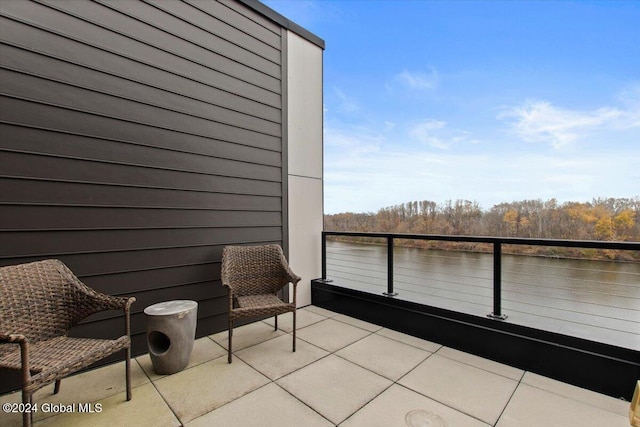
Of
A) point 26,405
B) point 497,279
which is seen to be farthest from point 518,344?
point 26,405

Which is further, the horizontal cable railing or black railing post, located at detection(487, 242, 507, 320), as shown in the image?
black railing post, located at detection(487, 242, 507, 320)

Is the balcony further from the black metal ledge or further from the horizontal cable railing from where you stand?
the horizontal cable railing

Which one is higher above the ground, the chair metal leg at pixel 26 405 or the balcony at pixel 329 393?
the chair metal leg at pixel 26 405

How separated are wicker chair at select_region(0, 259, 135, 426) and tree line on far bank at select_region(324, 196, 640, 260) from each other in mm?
2703

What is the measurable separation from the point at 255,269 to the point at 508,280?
242 centimetres

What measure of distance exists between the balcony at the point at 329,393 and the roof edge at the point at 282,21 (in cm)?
370

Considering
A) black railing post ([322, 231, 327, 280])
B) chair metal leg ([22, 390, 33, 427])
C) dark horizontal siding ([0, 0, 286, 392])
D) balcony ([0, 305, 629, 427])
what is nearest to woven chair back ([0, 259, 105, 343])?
dark horizontal siding ([0, 0, 286, 392])

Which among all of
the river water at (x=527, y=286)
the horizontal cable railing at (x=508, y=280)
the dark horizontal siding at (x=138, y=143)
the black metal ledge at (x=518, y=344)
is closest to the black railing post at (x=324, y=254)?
the horizontal cable railing at (x=508, y=280)

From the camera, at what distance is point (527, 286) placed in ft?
8.20

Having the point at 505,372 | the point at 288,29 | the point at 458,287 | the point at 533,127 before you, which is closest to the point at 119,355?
the point at 505,372

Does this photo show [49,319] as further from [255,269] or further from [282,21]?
[282,21]

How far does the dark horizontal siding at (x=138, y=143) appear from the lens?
1796mm

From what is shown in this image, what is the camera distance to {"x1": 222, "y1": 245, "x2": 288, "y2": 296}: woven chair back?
2.67 meters

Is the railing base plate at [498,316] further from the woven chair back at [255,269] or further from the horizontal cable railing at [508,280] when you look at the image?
the woven chair back at [255,269]
